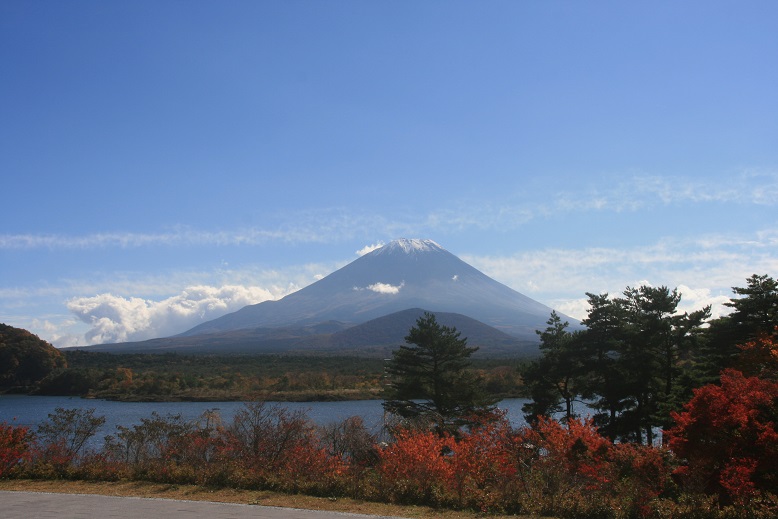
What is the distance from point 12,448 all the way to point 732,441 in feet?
47.4

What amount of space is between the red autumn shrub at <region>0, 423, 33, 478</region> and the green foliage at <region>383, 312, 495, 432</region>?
1168 centimetres

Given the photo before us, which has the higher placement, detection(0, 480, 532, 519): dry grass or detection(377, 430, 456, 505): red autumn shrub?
detection(377, 430, 456, 505): red autumn shrub

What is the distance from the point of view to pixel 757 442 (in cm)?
857

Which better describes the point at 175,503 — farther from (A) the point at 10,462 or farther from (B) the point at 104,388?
(B) the point at 104,388

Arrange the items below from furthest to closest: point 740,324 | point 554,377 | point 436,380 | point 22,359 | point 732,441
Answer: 1. point 22,359
2. point 436,380
3. point 554,377
4. point 740,324
5. point 732,441

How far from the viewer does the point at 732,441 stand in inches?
352

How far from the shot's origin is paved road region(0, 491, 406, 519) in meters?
7.97

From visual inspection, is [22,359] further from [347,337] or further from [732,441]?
[347,337]

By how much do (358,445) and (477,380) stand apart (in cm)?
1015

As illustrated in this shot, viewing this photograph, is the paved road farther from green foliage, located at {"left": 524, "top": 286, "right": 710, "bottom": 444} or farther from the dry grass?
green foliage, located at {"left": 524, "top": 286, "right": 710, "bottom": 444}

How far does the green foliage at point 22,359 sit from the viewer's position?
172 ft

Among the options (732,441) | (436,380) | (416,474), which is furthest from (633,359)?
(416,474)

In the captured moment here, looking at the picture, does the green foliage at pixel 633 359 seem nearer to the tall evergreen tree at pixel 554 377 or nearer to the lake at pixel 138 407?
the tall evergreen tree at pixel 554 377

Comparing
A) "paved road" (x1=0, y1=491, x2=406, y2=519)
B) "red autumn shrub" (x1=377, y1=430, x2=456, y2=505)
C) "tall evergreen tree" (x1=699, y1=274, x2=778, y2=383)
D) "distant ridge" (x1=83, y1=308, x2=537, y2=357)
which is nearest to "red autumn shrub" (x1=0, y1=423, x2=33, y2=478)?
"paved road" (x1=0, y1=491, x2=406, y2=519)
